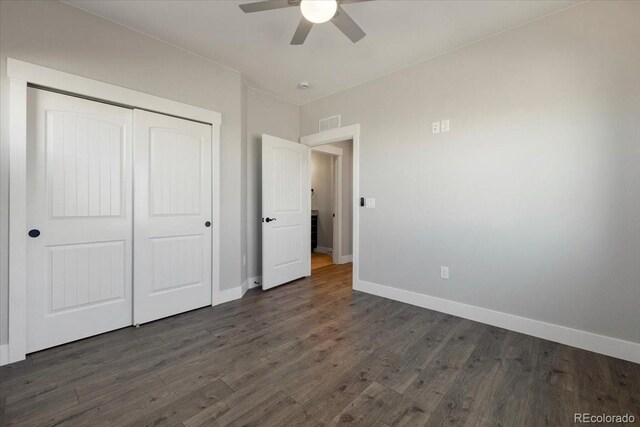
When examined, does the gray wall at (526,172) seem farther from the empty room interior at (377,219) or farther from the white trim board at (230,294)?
the white trim board at (230,294)

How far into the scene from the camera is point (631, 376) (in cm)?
176

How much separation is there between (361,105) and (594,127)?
2217mm

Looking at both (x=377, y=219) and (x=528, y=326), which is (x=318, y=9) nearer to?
(x=377, y=219)

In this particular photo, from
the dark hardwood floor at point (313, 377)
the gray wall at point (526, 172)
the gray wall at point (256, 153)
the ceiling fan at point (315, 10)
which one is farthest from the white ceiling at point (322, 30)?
the dark hardwood floor at point (313, 377)

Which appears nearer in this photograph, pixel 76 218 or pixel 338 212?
pixel 76 218

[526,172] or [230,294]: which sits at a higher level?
[526,172]

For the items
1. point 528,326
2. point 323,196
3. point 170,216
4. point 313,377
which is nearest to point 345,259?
point 323,196

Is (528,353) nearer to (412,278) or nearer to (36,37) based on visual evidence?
(412,278)

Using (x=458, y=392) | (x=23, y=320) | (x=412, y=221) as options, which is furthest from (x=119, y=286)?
(x=412, y=221)

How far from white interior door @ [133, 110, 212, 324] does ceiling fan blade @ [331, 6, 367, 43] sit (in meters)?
1.73

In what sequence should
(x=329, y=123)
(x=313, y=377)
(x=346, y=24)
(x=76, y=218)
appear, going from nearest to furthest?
(x=313, y=377) → (x=346, y=24) → (x=76, y=218) → (x=329, y=123)

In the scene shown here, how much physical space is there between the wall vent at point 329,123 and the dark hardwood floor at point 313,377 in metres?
2.52

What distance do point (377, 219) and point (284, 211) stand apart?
1.27 m

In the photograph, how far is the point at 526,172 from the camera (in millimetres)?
2330
